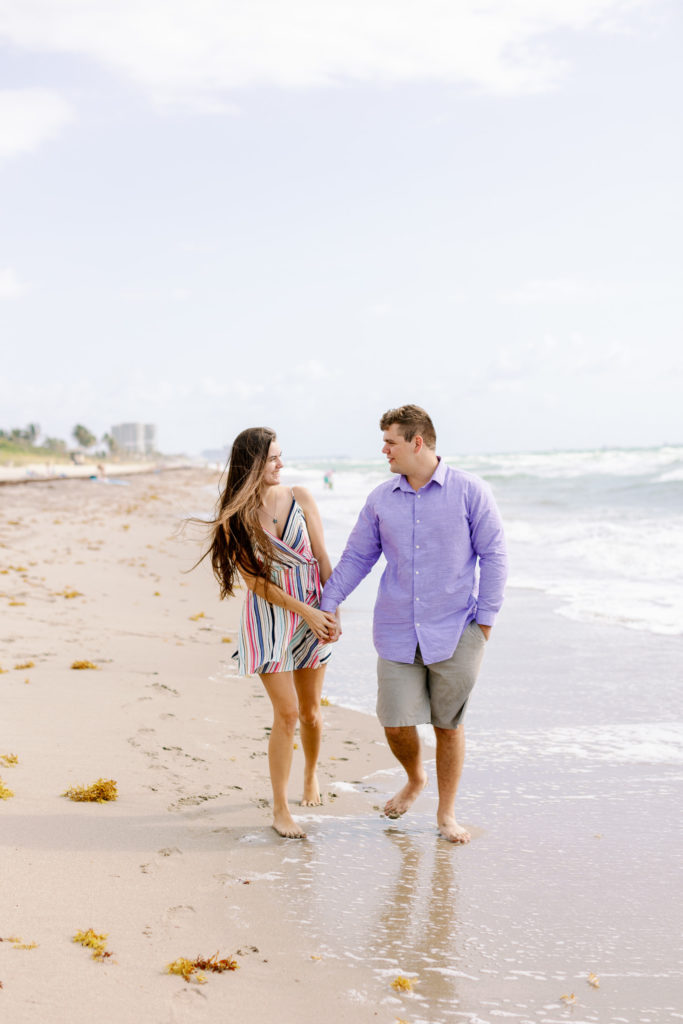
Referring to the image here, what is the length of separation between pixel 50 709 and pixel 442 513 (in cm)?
280

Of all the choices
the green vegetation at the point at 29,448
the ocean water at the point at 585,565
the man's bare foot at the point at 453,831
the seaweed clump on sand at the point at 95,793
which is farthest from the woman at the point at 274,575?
the green vegetation at the point at 29,448

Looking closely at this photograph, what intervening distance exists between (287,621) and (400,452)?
901 millimetres

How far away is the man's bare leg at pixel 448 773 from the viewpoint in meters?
3.97

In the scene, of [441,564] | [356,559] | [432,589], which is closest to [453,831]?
[432,589]

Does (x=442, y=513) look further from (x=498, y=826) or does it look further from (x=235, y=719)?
(x=235, y=719)

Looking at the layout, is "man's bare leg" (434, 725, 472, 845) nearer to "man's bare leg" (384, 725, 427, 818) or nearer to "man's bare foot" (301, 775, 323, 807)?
"man's bare leg" (384, 725, 427, 818)

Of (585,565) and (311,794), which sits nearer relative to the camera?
(311,794)

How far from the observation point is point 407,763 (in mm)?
4199

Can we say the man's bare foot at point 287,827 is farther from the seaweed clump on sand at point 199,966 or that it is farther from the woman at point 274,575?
the seaweed clump on sand at point 199,966

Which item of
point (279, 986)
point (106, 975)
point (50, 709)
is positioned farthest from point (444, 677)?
point (50, 709)

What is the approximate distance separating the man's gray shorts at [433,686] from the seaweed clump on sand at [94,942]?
155 cm

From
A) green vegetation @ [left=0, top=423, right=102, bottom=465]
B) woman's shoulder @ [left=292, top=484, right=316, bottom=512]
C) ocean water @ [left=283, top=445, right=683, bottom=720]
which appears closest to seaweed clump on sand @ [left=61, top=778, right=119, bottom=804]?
woman's shoulder @ [left=292, top=484, right=316, bottom=512]

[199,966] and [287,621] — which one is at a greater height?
[287,621]

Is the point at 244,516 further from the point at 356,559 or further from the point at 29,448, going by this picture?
the point at 29,448
